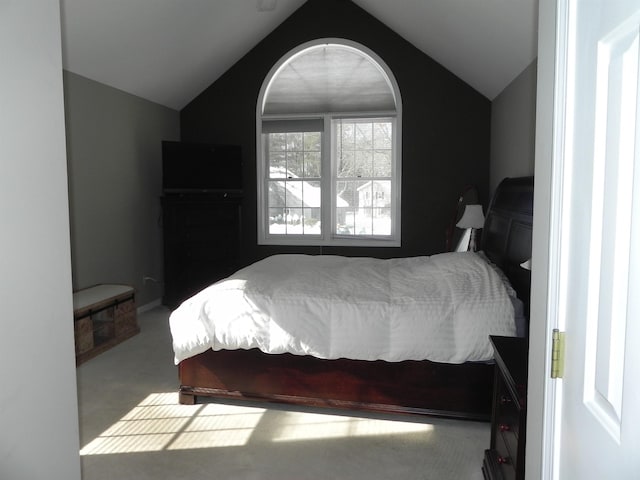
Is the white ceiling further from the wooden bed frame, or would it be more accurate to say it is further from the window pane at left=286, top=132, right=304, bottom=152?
the wooden bed frame

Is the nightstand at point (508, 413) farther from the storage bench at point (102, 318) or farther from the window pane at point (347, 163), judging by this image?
the window pane at point (347, 163)

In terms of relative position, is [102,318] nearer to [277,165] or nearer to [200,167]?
[200,167]

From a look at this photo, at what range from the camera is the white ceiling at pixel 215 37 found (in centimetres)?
394

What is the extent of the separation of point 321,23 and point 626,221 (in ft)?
19.6

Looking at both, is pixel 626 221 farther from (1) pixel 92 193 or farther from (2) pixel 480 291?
(1) pixel 92 193

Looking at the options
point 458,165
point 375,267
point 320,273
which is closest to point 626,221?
point 320,273

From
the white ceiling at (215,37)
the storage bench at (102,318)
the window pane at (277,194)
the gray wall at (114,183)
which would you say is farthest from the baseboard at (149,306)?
the white ceiling at (215,37)

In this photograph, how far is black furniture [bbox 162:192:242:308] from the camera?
573cm

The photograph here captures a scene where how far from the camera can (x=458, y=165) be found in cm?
609

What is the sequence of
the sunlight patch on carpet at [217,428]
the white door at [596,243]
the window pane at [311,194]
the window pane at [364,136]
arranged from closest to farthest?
the white door at [596,243]
the sunlight patch on carpet at [217,428]
the window pane at [364,136]
the window pane at [311,194]

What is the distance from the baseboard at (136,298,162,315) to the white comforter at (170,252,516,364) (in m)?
2.74

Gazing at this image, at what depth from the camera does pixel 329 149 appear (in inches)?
251

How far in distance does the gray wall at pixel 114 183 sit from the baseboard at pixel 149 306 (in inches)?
1.9

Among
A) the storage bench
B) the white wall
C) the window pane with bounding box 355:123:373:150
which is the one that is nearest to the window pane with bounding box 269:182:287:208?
the window pane with bounding box 355:123:373:150
